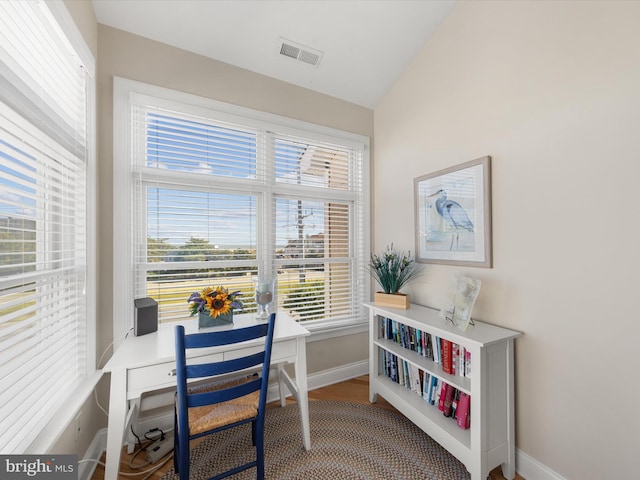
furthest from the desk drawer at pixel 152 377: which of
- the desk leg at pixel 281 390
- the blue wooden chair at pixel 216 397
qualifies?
the desk leg at pixel 281 390

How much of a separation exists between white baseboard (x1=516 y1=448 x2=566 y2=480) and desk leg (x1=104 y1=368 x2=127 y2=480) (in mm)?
2133

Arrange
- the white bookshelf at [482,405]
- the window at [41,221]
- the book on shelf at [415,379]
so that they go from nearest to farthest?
1. the window at [41,221]
2. the white bookshelf at [482,405]
3. the book on shelf at [415,379]

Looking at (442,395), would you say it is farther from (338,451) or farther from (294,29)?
(294,29)

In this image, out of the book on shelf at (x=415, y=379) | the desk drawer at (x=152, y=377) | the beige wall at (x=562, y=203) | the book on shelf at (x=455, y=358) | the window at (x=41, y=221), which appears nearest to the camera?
the window at (x=41, y=221)

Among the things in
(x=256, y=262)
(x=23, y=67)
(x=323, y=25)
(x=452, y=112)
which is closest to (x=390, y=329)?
(x=256, y=262)

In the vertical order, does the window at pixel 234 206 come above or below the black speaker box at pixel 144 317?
above

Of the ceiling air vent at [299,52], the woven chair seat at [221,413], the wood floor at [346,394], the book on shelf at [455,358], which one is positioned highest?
the ceiling air vent at [299,52]

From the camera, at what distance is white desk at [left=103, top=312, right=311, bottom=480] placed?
1.31 m

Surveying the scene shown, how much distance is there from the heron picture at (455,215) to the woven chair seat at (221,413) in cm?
159

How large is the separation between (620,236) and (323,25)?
2.15 meters

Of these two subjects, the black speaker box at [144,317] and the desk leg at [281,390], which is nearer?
the black speaker box at [144,317]

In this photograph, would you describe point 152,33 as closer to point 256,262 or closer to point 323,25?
point 323,25

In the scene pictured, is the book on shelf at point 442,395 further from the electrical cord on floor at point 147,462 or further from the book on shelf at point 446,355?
the electrical cord on floor at point 147,462

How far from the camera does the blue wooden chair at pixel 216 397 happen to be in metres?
1.27
